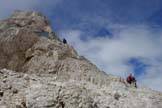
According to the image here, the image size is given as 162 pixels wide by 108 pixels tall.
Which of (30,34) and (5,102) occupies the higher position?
(30,34)

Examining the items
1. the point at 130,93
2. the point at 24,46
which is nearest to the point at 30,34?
the point at 24,46

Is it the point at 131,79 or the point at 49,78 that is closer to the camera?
the point at 49,78

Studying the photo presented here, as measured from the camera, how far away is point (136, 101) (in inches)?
1247

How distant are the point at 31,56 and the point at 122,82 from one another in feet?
28.7

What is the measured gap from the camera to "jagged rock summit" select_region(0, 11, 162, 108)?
1010 inches

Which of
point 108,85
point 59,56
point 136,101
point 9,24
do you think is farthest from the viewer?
point 9,24

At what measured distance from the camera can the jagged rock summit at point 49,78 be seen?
25.7 metres

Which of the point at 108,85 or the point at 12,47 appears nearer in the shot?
the point at 108,85

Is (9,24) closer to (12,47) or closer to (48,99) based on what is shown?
(12,47)

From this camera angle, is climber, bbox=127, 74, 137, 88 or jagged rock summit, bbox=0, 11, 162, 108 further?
climber, bbox=127, 74, 137, 88

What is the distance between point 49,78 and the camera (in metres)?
31.2

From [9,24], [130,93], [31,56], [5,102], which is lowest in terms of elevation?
[5,102]

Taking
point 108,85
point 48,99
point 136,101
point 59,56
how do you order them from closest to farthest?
1. point 48,99
2. point 136,101
3. point 108,85
4. point 59,56

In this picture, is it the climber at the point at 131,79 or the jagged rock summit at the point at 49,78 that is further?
the climber at the point at 131,79
